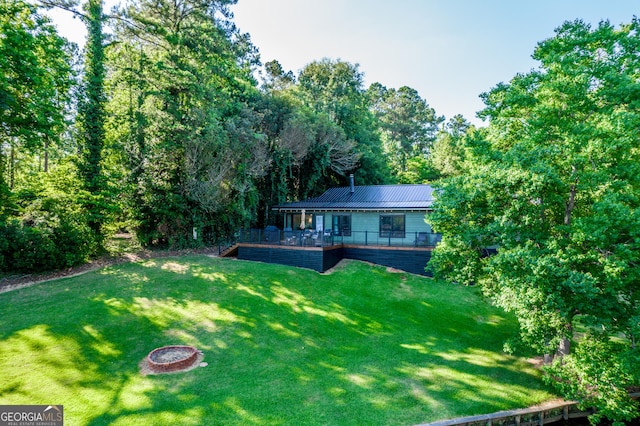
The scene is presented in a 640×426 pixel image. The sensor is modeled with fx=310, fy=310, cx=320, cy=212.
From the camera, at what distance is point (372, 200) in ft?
69.5

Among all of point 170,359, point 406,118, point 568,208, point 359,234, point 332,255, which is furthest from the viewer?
point 406,118

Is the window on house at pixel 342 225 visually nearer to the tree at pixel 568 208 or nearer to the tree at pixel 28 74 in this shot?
the tree at pixel 568 208

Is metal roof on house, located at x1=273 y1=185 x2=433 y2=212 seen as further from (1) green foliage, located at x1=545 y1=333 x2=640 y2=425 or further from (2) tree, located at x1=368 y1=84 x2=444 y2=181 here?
(2) tree, located at x1=368 y1=84 x2=444 y2=181

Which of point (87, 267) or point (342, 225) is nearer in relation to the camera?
point (87, 267)

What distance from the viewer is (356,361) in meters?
9.55

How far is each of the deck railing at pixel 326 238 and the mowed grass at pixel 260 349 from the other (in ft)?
7.75


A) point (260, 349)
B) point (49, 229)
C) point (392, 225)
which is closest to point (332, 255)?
point (392, 225)

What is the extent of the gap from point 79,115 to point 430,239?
2146 cm

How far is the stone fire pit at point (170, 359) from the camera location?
8650 millimetres

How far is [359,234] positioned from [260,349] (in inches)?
456

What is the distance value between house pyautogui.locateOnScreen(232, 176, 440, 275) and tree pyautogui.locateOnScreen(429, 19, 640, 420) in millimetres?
6803

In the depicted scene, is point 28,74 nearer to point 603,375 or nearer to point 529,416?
point 529,416

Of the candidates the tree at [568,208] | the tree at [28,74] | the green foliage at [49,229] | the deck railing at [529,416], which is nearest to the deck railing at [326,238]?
the tree at [568,208]

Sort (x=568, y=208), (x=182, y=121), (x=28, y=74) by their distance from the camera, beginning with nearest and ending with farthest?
(x=568, y=208) → (x=28, y=74) → (x=182, y=121)
